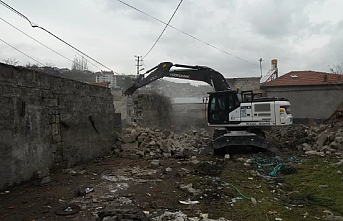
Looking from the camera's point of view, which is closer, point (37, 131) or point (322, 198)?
point (322, 198)

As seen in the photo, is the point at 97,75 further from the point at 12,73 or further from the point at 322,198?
the point at 322,198

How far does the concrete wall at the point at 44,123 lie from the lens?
18.5 ft

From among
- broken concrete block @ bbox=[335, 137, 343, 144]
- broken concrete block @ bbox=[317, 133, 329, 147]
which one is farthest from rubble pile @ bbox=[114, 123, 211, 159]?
broken concrete block @ bbox=[335, 137, 343, 144]

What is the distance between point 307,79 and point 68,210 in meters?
20.4

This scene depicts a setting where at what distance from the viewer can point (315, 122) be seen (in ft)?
64.0

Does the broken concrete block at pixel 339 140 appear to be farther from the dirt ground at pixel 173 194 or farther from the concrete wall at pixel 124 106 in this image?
the concrete wall at pixel 124 106

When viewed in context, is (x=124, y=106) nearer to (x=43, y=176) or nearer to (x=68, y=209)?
(x=43, y=176)

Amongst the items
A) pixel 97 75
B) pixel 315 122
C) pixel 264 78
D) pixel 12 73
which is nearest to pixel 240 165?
pixel 12 73

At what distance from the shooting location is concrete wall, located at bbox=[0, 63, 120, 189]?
563 centimetres

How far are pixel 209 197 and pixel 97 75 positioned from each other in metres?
29.4

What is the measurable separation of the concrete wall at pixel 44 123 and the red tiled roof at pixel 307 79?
611 inches

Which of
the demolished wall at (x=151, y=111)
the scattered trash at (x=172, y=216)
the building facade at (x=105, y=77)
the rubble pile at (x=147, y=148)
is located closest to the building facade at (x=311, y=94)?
the demolished wall at (x=151, y=111)

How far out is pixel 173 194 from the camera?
216 inches

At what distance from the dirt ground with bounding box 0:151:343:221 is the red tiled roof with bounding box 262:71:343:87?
13652 mm
